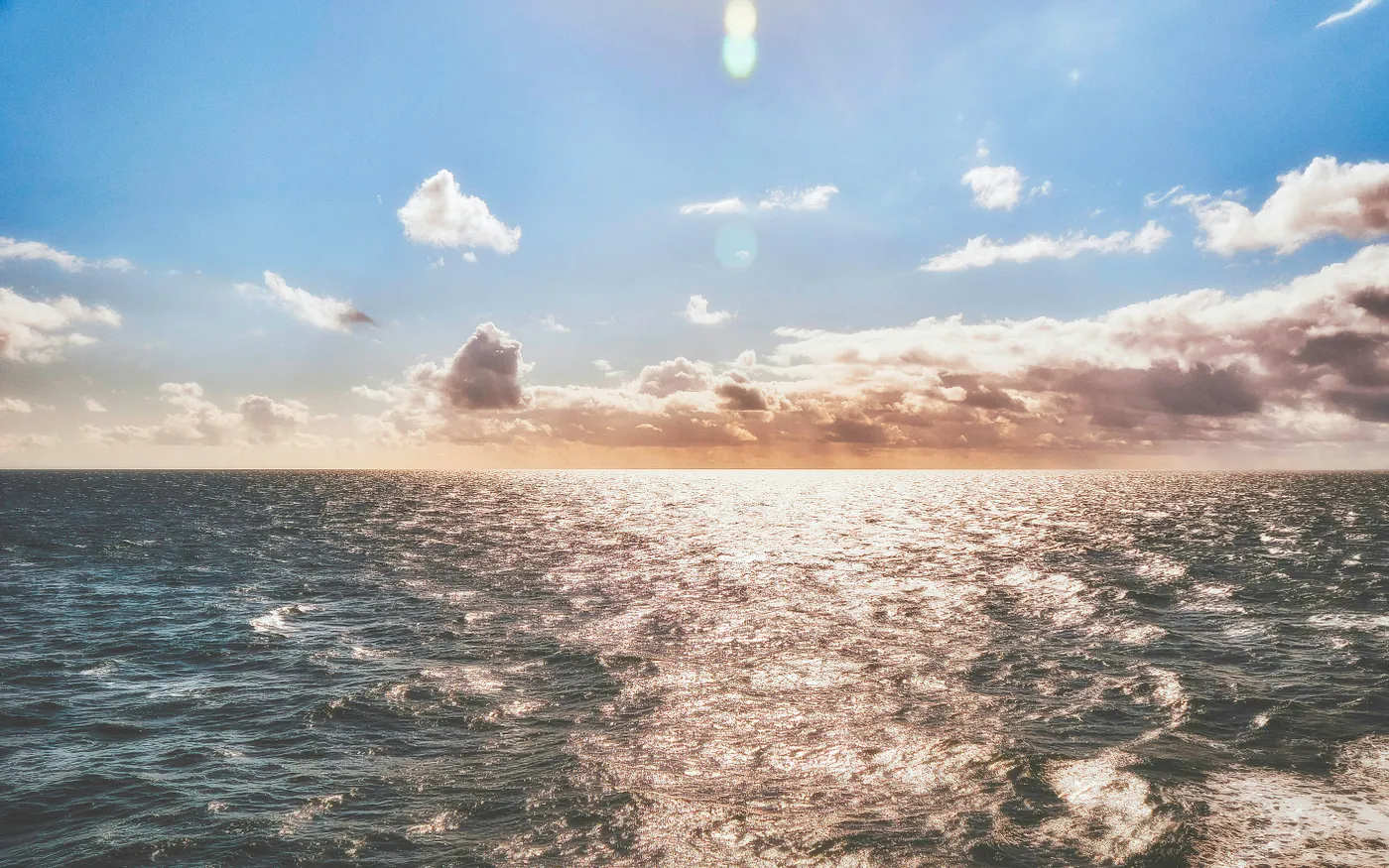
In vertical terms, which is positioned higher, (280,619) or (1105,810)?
(1105,810)

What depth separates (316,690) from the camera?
94.3ft

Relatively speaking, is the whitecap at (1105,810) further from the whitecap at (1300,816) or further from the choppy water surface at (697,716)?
the whitecap at (1300,816)

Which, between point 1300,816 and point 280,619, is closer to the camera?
point 1300,816

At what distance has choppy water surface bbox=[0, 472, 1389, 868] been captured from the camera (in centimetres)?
1752

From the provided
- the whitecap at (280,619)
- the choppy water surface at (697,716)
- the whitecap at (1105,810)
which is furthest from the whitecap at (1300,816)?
the whitecap at (280,619)

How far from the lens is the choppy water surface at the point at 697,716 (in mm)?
17516

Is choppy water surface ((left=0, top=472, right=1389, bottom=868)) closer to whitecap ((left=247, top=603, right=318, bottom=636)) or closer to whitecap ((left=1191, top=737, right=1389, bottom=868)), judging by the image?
whitecap ((left=1191, top=737, right=1389, bottom=868))

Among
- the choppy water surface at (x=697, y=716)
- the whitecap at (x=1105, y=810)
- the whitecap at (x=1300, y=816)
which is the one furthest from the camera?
the choppy water surface at (x=697, y=716)

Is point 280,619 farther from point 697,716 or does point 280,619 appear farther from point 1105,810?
point 1105,810

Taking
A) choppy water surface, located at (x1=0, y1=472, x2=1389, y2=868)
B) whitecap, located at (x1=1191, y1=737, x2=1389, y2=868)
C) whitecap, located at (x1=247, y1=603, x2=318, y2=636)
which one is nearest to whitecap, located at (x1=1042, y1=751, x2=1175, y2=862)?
choppy water surface, located at (x1=0, y1=472, x2=1389, y2=868)

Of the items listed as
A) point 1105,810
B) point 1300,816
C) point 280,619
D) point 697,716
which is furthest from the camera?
point 280,619

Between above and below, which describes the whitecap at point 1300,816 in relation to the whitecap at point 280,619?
above

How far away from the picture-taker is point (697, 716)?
25.8m

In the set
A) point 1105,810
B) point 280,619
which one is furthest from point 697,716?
point 280,619
